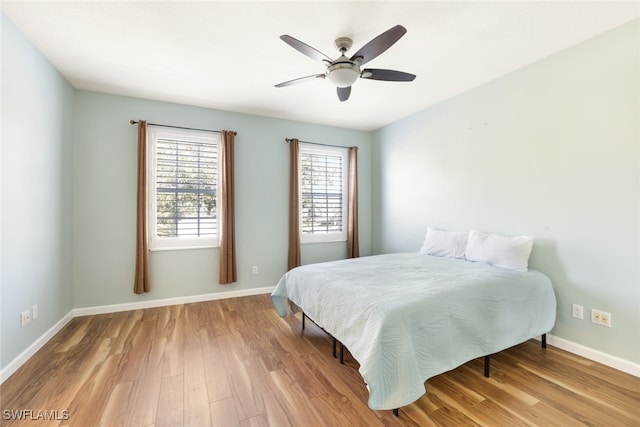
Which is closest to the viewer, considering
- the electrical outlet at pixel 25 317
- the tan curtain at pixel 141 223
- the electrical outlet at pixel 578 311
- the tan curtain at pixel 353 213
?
the electrical outlet at pixel 25 317

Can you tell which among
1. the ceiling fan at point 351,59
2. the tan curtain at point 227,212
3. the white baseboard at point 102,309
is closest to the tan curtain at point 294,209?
the white baseboard at point 102,309

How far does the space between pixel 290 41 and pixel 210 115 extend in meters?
2.38

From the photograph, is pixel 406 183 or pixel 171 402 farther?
pixel 406 183

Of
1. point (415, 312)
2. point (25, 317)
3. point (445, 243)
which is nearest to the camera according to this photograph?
point (415, 312)

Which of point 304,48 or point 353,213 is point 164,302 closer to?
point 353,213

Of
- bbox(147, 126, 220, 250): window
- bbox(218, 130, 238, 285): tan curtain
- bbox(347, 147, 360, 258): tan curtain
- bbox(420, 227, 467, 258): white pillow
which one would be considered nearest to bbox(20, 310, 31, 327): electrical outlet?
bbox(147, 126, 220, 250): window

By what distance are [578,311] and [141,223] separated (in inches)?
182

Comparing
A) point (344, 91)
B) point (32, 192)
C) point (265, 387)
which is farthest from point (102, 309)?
point (344, 91)

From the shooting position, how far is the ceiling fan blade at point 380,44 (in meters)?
1.72

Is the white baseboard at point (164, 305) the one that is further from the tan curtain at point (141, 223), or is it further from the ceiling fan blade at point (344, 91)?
the ceiling fan blade at point (344, 91)

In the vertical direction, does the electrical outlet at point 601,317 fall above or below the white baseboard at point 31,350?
above

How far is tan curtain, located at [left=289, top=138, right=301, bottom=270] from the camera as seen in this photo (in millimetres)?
4188

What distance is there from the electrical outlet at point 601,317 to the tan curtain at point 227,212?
3.83 meters

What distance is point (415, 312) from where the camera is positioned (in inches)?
66.2
